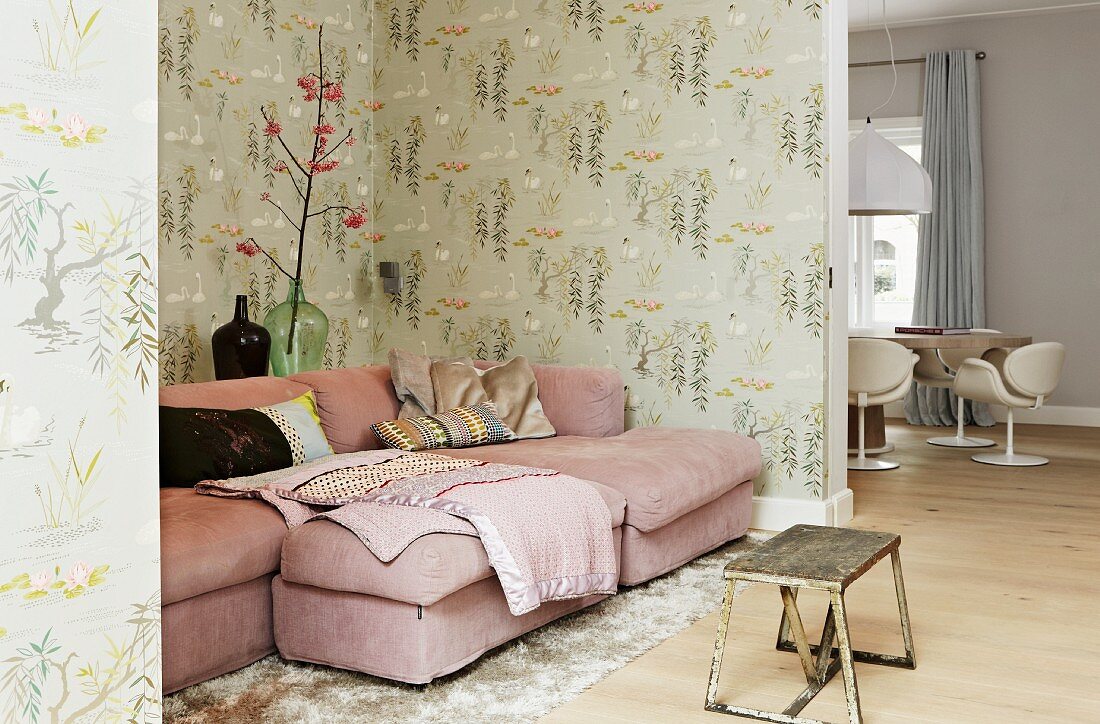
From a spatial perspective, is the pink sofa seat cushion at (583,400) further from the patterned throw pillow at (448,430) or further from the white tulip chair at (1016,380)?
the white tulip chair at (1016,380)

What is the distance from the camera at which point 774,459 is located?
15.0 ft

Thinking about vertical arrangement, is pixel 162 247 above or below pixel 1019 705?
above

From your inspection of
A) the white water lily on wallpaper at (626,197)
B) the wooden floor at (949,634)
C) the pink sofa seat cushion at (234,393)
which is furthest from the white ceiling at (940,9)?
the pink sofa seat cushion at (234,393)

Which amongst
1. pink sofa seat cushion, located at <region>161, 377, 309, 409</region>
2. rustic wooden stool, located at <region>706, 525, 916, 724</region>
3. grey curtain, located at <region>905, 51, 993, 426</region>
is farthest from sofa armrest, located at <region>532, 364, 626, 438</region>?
grey curtain, located at <region>905, 51, 993, 426</region>

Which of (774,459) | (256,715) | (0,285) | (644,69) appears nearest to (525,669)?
(256,715)

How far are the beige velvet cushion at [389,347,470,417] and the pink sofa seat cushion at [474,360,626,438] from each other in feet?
1.65

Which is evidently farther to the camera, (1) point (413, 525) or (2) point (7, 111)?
(1) point (413, 525)

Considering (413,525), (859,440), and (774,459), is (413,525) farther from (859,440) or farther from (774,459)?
(859,440)

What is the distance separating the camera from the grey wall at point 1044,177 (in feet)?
25.1

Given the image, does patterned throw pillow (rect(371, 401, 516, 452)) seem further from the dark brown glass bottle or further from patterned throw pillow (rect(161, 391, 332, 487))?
the dark brown glass bottle

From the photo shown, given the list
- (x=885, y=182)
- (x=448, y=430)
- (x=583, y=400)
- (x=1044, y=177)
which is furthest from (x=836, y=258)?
(x=1044, y=177)

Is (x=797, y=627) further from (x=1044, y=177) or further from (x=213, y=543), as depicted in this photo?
(x=1044, y=177)

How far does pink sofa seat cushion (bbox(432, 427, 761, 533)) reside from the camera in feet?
11.7

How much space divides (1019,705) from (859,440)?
12.6 ft
